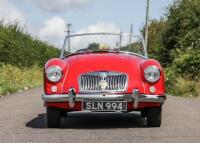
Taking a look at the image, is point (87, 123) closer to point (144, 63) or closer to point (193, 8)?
point (144, 63)

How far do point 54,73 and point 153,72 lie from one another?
1510 millimetres

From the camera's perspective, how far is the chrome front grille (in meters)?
9.07

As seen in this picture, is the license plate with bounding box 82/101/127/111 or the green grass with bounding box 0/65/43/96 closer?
the license plate with bounding box 82/101/127/111

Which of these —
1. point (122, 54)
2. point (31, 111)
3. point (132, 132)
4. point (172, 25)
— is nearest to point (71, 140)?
point (132, 132)

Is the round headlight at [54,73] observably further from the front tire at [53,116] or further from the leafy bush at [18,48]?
the leafy bush at [18,48]

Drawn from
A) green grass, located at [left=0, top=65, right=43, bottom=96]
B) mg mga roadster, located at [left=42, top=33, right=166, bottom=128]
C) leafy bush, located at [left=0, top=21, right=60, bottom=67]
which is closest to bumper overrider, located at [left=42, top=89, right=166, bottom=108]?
mg mga roadster, located at [left=42, top=33, right=166, bottom=128]

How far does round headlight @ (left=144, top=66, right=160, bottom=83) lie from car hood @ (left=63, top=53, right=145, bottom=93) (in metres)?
0.12

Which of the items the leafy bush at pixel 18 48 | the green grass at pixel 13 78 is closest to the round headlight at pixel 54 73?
the green grass at pixel 13 78

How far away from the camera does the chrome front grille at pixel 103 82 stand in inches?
357

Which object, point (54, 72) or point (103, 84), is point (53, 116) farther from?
point (103, 84)

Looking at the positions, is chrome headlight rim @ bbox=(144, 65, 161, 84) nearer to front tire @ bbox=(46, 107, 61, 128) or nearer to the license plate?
the license plate

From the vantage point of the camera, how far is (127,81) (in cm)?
914

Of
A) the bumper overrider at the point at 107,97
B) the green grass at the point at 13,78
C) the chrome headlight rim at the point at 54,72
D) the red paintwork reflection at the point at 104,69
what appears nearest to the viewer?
the bumper overrider at the point at 107,97

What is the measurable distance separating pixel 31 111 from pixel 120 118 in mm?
2795
